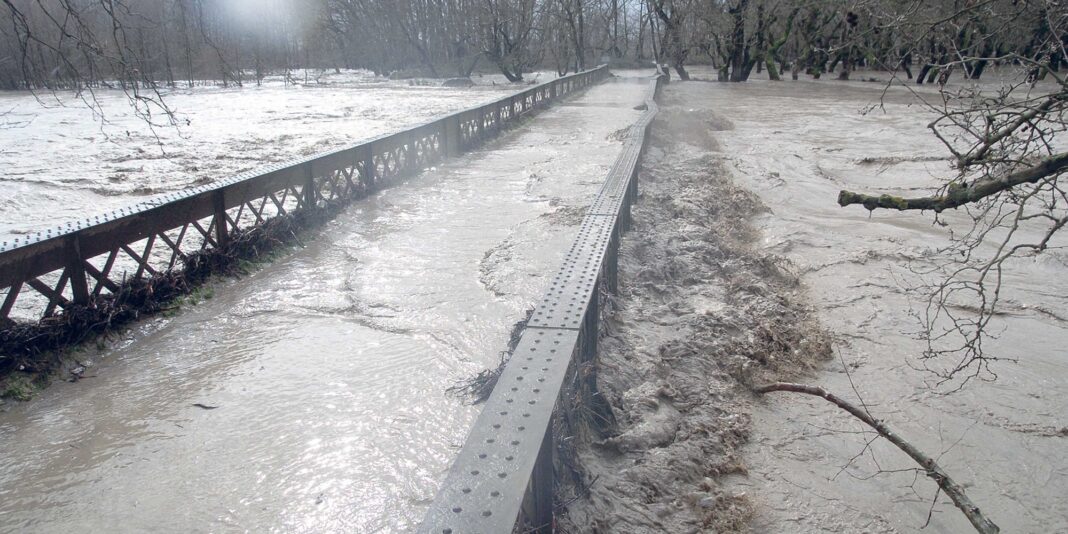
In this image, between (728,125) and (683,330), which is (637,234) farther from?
(728,125)

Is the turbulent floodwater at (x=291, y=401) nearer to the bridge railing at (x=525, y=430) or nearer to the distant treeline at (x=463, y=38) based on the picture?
the bridge railing at (x=525, y=430)

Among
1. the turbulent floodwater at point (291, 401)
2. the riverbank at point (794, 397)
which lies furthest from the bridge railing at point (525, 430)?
the turbulent floodwater at point (291, 401)

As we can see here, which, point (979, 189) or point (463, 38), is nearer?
point (979, 189)

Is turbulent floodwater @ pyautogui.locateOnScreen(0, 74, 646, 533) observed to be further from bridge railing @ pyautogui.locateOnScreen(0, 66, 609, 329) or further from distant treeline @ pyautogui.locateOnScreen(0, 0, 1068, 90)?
distant treeline @ pyautogui.locateOnScreen(0, 0, 1068, 90)

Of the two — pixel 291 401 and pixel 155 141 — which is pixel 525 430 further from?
pixel 155 141

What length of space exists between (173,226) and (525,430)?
5.06 m

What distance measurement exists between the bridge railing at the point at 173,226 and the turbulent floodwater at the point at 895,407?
4.99 meters

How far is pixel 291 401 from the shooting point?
4773mm

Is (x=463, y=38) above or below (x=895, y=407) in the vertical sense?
above

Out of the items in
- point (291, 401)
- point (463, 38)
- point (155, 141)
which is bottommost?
point (291, 401)

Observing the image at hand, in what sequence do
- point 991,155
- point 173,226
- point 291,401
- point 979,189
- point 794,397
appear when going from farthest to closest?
point 173,226 < point 794,397 < point 291,401 < point 991,155 < point 979,189

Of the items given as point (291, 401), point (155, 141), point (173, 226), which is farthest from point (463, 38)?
point (291, 401)

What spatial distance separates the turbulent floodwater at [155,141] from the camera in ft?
35.3

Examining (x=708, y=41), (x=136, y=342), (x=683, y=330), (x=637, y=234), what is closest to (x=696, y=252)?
(x=637, y=234)
